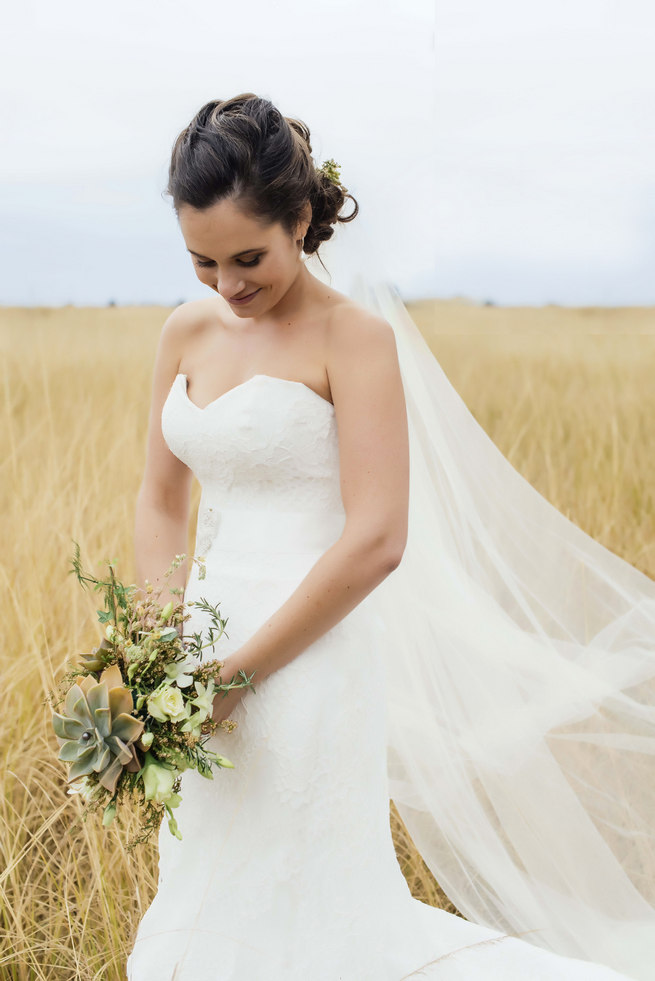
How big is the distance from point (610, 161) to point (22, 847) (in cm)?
440

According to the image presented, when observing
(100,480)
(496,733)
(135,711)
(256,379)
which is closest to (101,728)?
(135,711)

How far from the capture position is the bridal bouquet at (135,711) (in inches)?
53.3

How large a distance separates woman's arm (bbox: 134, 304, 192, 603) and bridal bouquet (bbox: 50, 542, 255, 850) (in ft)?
1.52

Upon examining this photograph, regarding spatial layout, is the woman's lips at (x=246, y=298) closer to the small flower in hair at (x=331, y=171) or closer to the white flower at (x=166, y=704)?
the small flower in hair at (x=331, y=171)

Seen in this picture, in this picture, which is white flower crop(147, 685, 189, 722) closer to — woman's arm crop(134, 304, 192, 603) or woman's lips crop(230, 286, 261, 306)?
woman's arm crop(134, 304, 192, 603)

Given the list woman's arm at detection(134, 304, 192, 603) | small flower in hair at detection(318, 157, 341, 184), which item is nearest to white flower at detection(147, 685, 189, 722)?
woman's arm at detection(134, 304, 192, 603)

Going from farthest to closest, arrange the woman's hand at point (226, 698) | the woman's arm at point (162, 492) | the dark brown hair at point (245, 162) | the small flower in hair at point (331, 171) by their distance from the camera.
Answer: the woman's arm at point (162, 492), the small flower in hair at point (331, 171), the woman's hand at point (226, 698), the dark brown hair at point (245, 162)

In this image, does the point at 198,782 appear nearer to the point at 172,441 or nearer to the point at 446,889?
the point at 172,441

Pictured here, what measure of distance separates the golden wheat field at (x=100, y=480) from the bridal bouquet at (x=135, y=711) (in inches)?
5.3

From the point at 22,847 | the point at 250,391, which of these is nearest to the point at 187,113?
the point at 250,391

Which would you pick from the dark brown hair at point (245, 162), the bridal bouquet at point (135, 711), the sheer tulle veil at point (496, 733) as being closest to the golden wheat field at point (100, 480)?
the bridal bouquet at point (135, 711)

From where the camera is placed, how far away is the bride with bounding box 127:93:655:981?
1639 mm

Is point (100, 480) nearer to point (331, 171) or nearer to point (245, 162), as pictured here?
point (331, 171)

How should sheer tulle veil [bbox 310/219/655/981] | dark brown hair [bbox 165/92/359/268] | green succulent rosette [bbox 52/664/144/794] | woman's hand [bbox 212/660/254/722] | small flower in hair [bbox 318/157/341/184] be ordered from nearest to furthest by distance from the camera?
green succulent rosette [bbox 52/664/144/794], dark brown hair [bbox 165/92/359/268], woman's hand [bbox 212/660/254/722], small flower in hair [bbox 318/157/341/184], sheer tulle veil [bbox 310/219/655/981]
